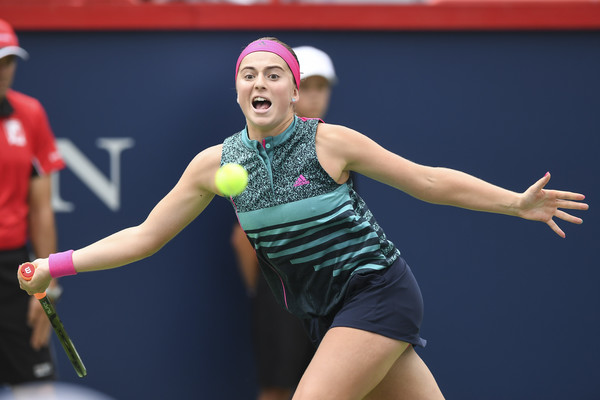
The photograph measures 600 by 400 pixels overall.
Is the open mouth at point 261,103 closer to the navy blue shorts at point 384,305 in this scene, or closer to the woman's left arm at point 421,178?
the woman's left arm at point 421,178

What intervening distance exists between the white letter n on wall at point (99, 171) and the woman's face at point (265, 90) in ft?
6.86

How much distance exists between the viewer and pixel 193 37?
5.35 meters

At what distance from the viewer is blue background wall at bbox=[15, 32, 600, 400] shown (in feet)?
17.6

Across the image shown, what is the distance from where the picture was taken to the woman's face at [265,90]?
339 cm

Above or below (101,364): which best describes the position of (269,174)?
above

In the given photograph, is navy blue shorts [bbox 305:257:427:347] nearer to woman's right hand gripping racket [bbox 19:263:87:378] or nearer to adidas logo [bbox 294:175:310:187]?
adidas logo [bbox 294:175:310:187]

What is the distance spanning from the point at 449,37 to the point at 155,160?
1.90 meters

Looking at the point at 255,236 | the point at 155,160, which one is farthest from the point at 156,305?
the point at 255,236

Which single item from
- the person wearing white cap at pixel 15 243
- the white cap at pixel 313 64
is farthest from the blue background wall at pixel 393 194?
the person wearing white cap at pixel 15 243

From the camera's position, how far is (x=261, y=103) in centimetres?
345

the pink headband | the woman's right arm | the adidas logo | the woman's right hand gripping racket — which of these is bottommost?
the woman's right hand gripping racket

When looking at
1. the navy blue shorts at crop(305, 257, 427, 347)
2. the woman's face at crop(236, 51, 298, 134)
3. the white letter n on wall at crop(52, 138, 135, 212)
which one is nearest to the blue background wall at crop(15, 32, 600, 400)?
the white letter n on wall at crop(52, 138, 135, 212)

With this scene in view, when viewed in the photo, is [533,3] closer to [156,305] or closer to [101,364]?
[156,305]

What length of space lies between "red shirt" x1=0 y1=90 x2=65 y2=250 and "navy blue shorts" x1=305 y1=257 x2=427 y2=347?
203 cm
